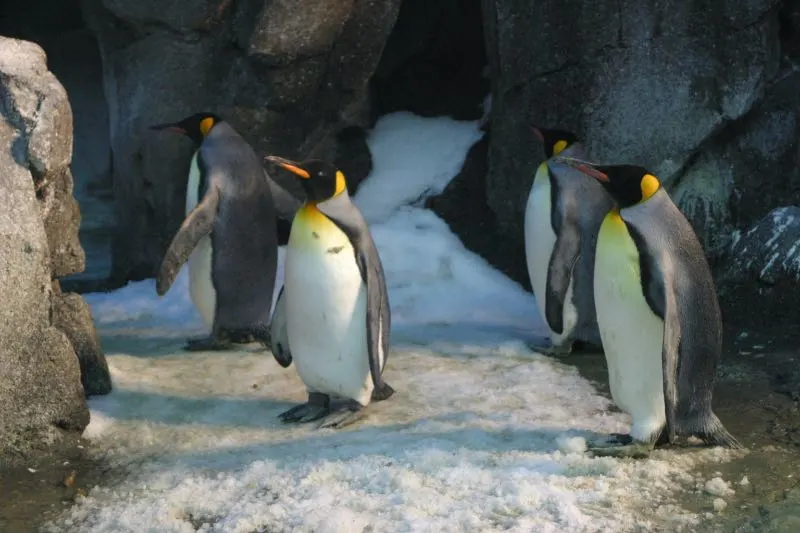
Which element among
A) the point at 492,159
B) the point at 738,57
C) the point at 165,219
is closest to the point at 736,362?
the point at 738,57

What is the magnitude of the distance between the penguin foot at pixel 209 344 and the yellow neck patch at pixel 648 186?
237 cm

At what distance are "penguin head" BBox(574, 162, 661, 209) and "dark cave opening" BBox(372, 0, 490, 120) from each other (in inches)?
160

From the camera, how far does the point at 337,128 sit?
7070mm

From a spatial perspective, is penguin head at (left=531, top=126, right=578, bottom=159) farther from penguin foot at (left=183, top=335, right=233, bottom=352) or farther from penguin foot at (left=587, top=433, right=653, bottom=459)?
penguin foot at (left=587, top=433, right=653, bottom=459)

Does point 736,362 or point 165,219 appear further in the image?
point 165,219

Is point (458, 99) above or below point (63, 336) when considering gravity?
above

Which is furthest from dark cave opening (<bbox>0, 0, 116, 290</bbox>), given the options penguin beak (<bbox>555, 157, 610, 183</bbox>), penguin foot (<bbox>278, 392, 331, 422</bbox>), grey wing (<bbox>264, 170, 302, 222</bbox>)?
penguin beak (<bbox>555, 157, 610, 183</bbox>)

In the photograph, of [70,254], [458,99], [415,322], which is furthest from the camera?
[458,99]

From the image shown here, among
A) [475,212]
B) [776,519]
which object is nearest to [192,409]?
[776,519]

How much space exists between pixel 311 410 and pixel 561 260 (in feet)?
Result: 5.28

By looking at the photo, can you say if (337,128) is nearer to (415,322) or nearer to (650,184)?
(415,322)

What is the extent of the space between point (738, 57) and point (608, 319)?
2723 mm

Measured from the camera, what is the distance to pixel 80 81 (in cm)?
857

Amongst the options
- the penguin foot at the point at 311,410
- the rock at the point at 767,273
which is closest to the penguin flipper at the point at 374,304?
the penguin foot at the point at 311,410
